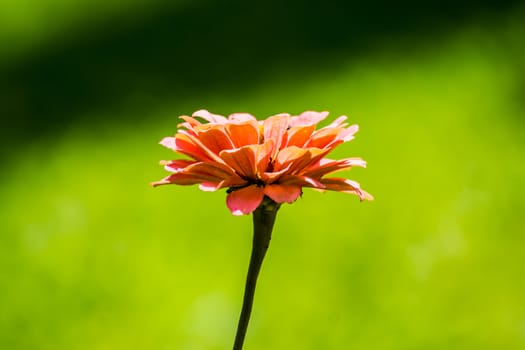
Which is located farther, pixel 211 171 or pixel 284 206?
pixel 284 206

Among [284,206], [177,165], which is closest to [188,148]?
[177,165]

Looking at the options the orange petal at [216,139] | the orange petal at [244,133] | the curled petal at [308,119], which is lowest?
the orange petal at [216,139]

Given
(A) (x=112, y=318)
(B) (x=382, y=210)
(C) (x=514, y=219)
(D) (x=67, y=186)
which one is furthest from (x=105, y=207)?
(C) (x=514, y=219)

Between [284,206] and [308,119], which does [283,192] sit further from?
[284,206]

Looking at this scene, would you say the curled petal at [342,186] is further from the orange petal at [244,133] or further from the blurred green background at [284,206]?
the blurred green background at [284,206]

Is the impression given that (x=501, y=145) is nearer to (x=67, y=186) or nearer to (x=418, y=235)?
(x=418, y=235)

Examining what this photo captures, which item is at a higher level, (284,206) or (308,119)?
(284,206)

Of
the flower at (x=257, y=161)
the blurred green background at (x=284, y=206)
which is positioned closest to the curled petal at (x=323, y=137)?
the flower at (x=257, y=161)
